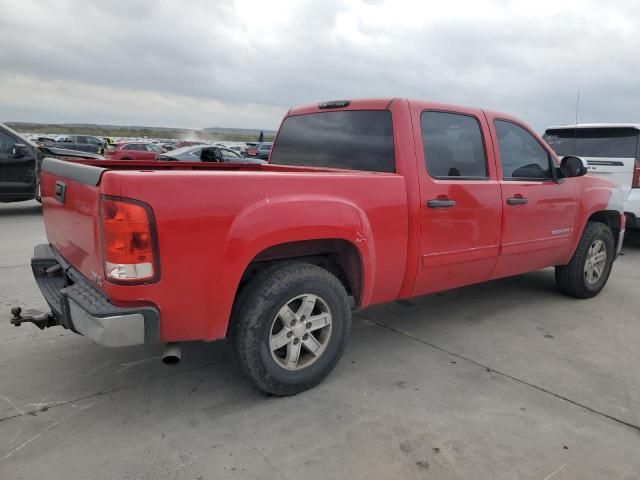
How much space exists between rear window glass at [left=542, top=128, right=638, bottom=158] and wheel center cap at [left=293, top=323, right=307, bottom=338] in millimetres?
6284

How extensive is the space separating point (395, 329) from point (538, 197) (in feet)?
5.52

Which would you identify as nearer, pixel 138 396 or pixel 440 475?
pixel 440 475

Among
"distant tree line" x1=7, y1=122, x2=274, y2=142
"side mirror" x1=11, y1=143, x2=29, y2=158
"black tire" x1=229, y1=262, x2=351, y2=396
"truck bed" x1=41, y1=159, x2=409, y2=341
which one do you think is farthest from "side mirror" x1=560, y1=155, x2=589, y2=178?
"distant tree line" x1=7, y1=122, x2=274, y2=142

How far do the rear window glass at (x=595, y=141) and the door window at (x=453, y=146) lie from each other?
4.41m

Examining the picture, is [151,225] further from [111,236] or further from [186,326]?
[186,326]

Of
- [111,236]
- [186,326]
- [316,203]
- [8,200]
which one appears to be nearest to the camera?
[111,236]

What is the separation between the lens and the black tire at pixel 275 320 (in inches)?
113

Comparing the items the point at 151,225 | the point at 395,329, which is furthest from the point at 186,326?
the point at 395,329

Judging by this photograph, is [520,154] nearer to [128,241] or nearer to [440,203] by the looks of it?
[440,203]

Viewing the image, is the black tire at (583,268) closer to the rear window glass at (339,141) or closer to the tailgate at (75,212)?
the rear window glass at (339,141)

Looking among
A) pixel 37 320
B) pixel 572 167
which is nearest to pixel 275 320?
pixel 37 320

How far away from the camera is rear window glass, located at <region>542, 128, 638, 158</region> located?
728 centimetres

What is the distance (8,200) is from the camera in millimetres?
9922

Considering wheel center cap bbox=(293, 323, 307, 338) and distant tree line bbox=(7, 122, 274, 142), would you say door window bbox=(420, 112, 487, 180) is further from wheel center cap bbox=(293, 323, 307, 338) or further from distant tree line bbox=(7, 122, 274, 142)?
distant tree line bbox=(7, 122, 274, 142)
